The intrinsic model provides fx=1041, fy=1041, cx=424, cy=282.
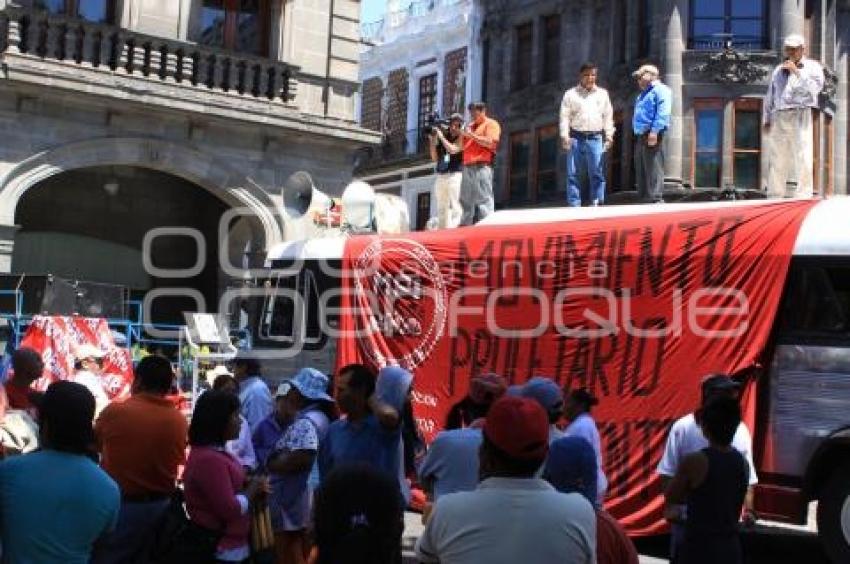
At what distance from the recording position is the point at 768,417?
9023 mm

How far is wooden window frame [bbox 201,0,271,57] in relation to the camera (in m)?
18.1

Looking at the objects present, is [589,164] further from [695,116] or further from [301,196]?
[695,116]

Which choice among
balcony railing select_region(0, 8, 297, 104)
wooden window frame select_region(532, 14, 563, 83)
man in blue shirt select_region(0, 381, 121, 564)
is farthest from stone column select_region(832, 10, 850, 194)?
man in blue shirt select_region(0, 381, 121, 564)

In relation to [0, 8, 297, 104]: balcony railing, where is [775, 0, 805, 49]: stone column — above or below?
above

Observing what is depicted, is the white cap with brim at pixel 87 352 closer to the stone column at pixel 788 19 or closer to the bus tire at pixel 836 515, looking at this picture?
the bus tire at pixel 836 515

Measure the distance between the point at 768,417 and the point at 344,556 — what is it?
22.2 ft

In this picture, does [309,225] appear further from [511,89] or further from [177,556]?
[511,89]

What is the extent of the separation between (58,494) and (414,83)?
34.4m

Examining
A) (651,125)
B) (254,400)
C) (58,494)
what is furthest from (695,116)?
(58,494)

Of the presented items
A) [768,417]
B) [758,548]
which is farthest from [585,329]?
[758,548]

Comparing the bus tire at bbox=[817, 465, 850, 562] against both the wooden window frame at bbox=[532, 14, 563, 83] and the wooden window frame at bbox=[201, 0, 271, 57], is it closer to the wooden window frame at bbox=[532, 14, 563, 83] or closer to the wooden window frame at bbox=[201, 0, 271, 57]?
the wooden window frame at bbox=[201, 0, 271, 57]

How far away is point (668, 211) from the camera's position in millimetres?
10102

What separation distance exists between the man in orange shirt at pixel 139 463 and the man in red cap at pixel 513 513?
2252mm

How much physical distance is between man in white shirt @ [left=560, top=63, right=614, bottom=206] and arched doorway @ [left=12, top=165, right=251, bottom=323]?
7159 millimetres
